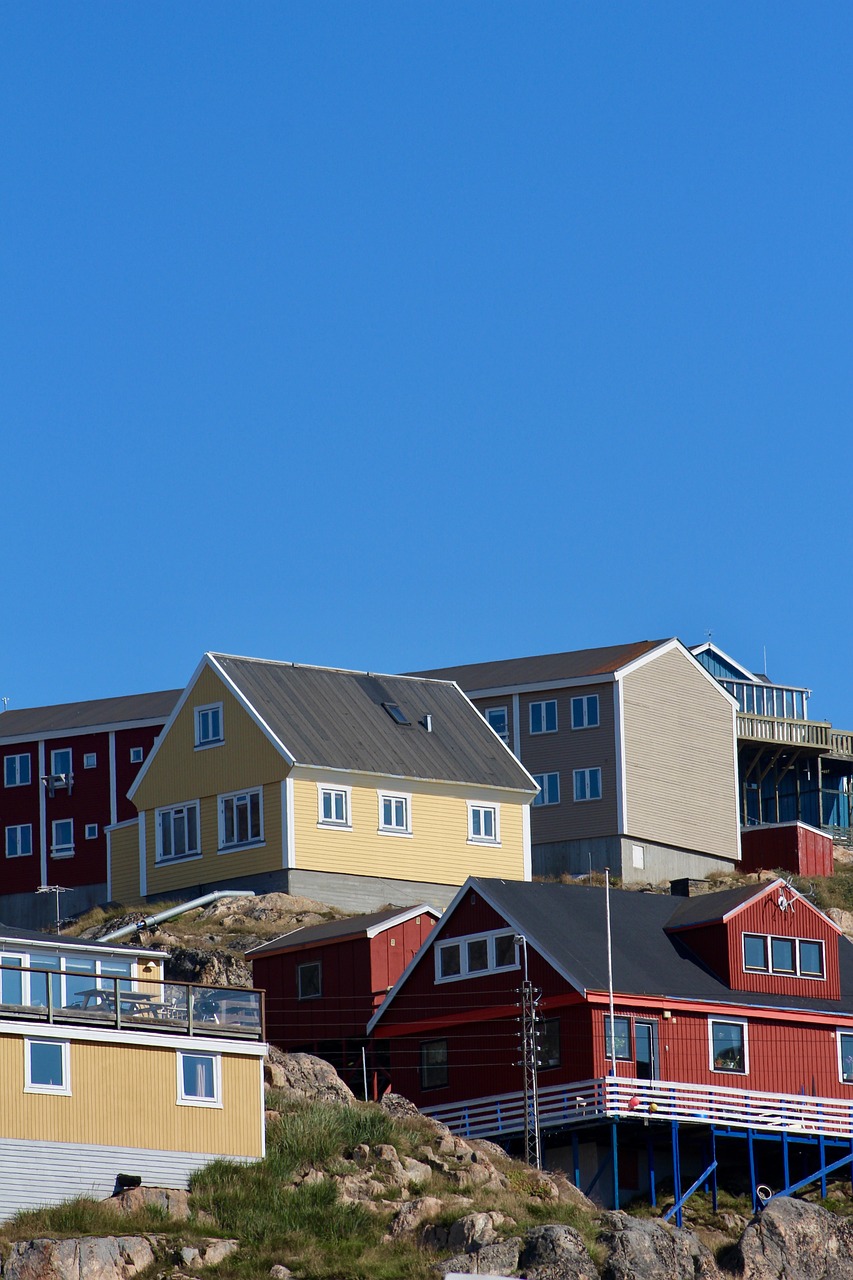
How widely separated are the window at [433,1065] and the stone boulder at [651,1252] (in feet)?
28.8

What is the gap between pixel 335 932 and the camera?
6216 centimetres

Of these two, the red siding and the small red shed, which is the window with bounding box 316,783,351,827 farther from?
the red siding

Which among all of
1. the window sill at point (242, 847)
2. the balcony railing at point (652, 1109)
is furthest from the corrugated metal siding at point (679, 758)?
the balcony railing at point (652, 1109)

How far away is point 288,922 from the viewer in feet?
231

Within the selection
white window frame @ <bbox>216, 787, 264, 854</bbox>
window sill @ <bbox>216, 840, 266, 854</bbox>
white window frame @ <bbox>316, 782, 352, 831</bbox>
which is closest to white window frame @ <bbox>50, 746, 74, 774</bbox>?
white window frame @ <bbox>216, 787, 264, 854</bbox>

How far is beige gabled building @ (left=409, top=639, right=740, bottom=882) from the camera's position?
84938 millimetres

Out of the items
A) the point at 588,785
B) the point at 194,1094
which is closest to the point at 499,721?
the point at 588,785

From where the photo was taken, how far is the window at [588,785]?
279 feet

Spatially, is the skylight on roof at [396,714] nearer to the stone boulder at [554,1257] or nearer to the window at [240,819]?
the window at [240,819]

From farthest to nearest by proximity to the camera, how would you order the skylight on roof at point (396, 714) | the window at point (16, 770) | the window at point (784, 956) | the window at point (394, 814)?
the window at point (16, 770) < the skylight on roof at point (396, 714) < the window at point (394, 814) < the window at point (784, 956)

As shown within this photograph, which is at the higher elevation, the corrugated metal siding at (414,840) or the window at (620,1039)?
the corrugated metal siding at (414,840)

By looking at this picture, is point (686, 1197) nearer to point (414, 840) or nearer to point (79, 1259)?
point (79, 1259)

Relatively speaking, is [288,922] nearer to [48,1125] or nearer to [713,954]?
Answer: [713,954]

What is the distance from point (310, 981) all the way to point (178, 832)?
1864 cm
